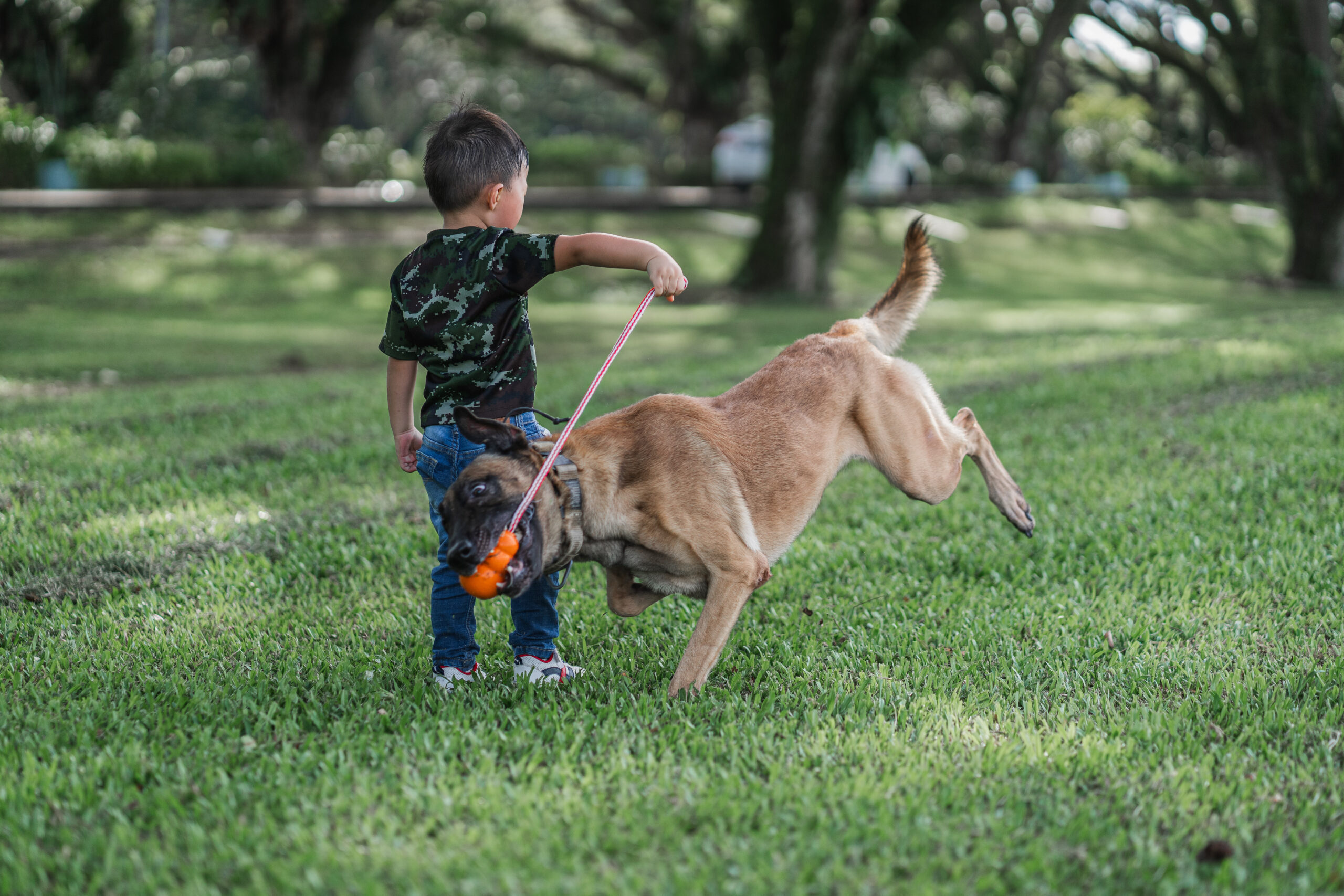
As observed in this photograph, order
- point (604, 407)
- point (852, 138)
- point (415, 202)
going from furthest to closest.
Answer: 1. point (415, 202)
2. point (852, 138)
3. point (604, 407)

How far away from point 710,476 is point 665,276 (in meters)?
0.79

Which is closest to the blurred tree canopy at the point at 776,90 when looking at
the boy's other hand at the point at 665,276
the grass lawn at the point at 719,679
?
the boy's other hand at the point at 665,276

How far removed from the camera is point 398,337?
13.0 feet

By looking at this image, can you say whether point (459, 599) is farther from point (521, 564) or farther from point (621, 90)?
point (621, 90)

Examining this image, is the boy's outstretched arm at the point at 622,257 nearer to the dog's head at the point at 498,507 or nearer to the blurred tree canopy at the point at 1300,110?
the dog's head at the point at 498,507

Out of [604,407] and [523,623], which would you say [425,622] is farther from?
[604,407]

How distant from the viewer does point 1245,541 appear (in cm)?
550

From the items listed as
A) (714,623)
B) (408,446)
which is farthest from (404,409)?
(714,623)

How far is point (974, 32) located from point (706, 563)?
35.6 metres

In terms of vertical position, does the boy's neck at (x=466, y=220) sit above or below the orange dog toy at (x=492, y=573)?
above

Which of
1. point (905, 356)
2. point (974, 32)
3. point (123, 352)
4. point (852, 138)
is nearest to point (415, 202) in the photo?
point (852, 138)

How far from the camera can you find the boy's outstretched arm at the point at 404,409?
4117mm

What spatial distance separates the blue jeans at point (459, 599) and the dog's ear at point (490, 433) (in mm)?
345

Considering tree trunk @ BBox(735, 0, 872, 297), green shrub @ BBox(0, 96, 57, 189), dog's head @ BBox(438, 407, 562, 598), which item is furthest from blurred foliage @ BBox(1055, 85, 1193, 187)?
dog's head @ BBox(438, 407, 562, 598)
